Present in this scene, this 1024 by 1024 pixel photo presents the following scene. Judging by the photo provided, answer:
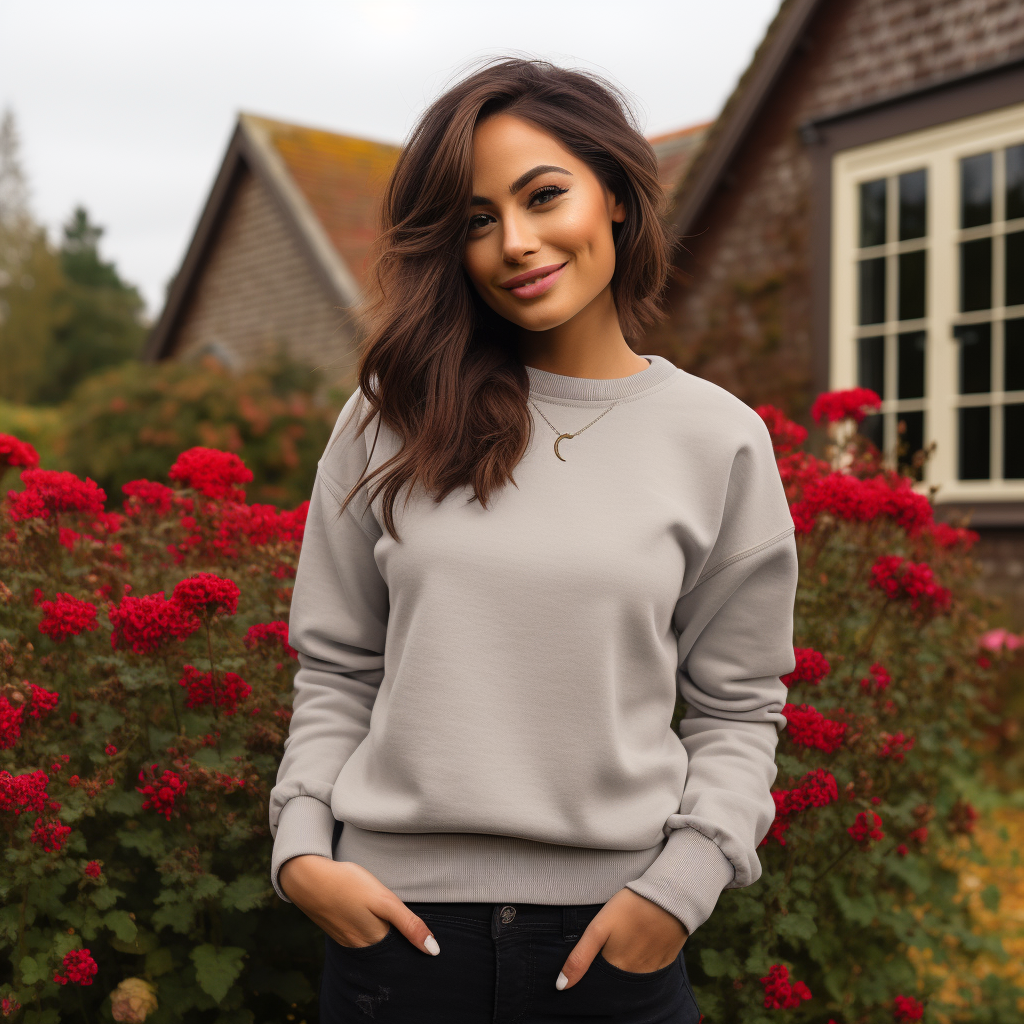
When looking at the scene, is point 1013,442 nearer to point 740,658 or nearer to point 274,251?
point 740,658

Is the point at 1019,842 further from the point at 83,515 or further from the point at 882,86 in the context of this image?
the point at 882,86

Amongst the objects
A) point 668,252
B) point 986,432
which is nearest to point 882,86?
point 986,432

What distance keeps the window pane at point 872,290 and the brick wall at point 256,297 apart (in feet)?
21.4

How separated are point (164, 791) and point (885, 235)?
251 inches

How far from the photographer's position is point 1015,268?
620cm

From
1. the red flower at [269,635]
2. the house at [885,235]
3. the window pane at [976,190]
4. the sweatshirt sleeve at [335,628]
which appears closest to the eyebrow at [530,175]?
the sweatshirt sleeve at [335,628]

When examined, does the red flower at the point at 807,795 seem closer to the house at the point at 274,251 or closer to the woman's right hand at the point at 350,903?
the woman's right hand at the point at 350,903

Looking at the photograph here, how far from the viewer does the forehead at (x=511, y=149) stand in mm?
1562

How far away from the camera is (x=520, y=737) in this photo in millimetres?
1434

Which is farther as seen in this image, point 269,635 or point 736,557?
point 269,635

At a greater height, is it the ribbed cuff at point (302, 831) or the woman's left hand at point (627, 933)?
the ribbed cuff at point (302, 831)

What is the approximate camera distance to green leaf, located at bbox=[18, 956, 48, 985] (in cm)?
181

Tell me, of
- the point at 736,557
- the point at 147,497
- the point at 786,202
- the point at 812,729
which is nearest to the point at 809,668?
the point at 812,729

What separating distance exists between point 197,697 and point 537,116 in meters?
1.27
